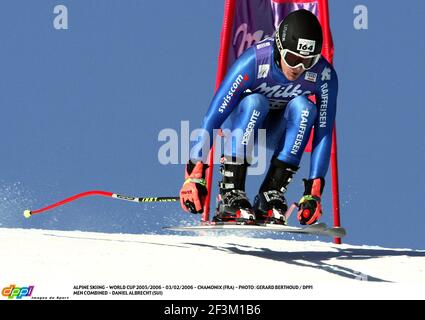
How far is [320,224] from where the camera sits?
676 cm

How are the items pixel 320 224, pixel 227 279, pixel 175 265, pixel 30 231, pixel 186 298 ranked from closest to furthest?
pixel 186 298
pixel 227 279
pixel 175 265
pixel 320 224
pixel 30 231

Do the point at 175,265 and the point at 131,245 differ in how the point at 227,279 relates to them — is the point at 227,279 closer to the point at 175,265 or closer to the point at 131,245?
the point at 175,265

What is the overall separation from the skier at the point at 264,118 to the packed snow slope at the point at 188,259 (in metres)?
0.38

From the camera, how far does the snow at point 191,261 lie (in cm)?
579

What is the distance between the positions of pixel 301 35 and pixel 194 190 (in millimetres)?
1372

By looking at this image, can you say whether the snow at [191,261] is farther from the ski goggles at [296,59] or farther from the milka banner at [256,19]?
the milka banner at [256,19]

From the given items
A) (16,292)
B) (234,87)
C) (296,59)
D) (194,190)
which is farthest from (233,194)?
(16,292)

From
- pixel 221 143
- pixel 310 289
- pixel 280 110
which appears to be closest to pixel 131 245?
pixel 221 143

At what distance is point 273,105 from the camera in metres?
7.25

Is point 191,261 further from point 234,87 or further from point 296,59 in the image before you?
point 296,59

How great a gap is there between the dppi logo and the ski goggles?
261 cm

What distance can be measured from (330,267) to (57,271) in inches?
74.1

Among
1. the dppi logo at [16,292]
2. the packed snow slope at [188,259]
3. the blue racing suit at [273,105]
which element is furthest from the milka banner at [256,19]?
the dppi logo at [16,292]

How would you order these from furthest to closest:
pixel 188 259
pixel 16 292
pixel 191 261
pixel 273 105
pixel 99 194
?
pixel 99 194 < pixel 273 105 < pixel 188 259 < pixel 191 261 < pixel 16 292
